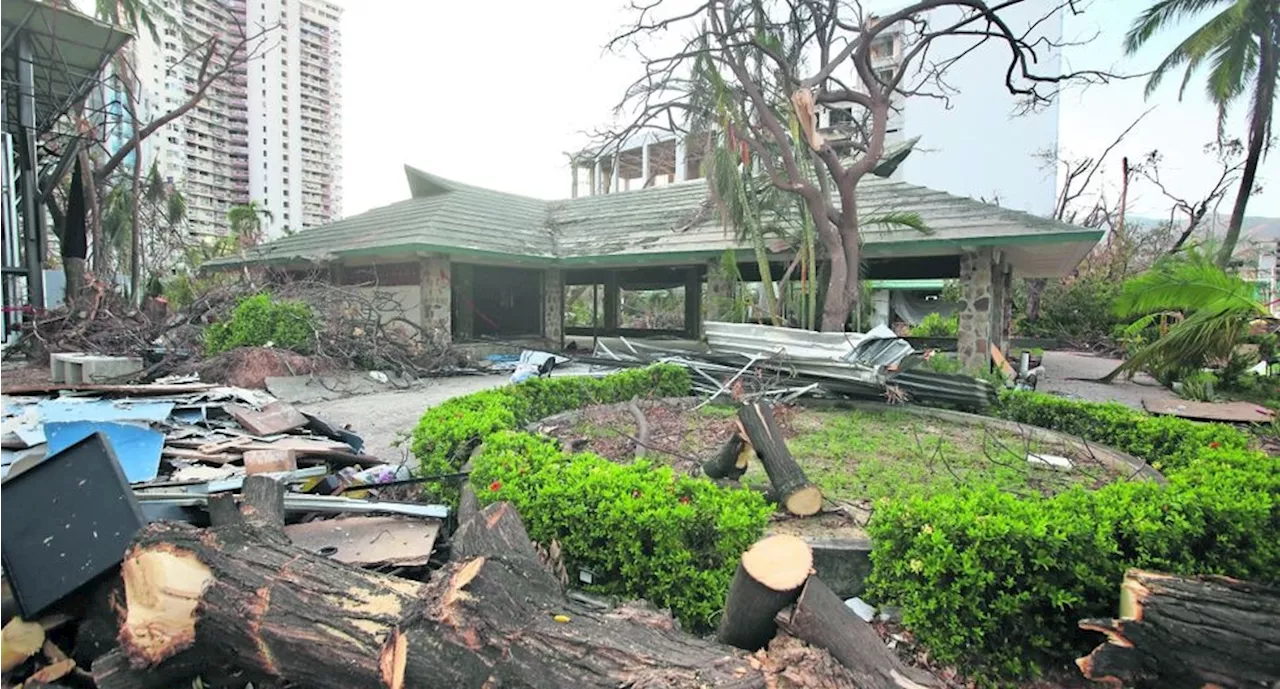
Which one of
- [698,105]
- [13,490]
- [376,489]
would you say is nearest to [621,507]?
[376,489]

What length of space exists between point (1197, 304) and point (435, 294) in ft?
42.8

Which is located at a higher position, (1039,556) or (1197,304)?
(1197,304)

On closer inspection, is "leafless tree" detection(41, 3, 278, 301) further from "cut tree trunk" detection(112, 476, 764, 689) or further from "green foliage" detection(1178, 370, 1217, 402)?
"green foliage" detection(1178, 370, 1217, 402)

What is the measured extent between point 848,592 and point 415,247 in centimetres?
1071

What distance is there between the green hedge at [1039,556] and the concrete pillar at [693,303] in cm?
1253

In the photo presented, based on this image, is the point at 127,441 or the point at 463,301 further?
the point at 463,301

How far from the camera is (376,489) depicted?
14.1 ft

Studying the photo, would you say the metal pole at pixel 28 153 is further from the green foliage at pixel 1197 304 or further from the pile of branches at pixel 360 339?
the green foliage at pixel 1197 304

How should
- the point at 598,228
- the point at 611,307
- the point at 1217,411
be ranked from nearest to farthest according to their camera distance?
the point at 1217,411, the point at 598,228, the point at 611,307

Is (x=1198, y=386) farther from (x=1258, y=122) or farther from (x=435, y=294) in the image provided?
(x=435, y=294)

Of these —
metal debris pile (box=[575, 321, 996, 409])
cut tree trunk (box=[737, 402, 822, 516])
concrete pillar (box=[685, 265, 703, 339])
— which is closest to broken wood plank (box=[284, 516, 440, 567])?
cut tree trunk (box=[737, 402, 822, 516])

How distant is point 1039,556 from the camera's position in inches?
102

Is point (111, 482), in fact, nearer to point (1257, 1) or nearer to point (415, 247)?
point (415, 247)

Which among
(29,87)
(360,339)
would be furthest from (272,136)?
(360,339)
